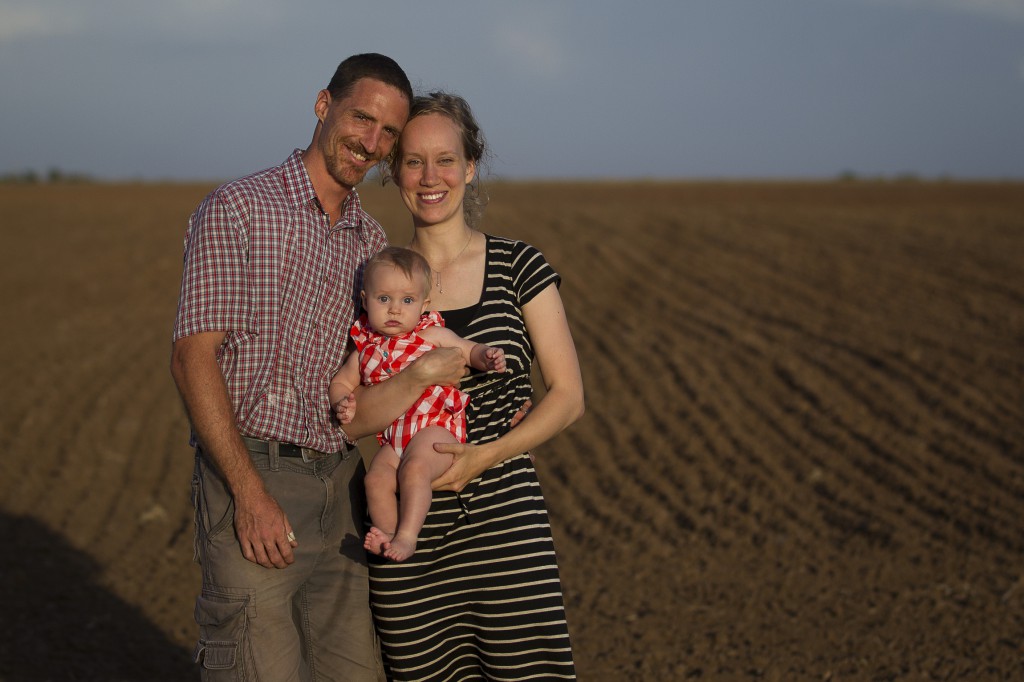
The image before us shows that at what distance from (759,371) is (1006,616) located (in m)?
5.55

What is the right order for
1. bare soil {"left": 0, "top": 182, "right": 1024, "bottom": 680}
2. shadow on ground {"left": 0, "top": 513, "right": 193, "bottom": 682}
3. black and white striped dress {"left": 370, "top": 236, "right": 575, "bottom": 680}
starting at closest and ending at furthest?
black and white striped dress {"left": 370, "top": 236, "right": 575, "bottom": 680}, shadow on ground {"left": 0, "top": 513, "right": 193, "bottom": 682}, bare soil {"left": 0, "top": 182, "right": 1024, "bottom": 680}

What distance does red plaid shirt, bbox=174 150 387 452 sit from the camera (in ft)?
9.20

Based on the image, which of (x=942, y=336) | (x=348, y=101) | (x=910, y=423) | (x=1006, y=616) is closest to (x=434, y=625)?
(x=348, y=101)

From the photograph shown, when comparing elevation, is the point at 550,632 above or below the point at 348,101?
below

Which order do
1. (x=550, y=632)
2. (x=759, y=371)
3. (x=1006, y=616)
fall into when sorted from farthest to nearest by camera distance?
(x=759, y=371)
(x=1006, y=616)
(x=550, y=632)

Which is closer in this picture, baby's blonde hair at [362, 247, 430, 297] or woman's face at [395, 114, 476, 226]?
baby's blonde hair at [362, 247, 430, 297]

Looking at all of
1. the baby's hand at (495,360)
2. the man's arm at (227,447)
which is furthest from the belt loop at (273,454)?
the baby's hand at (495,360)

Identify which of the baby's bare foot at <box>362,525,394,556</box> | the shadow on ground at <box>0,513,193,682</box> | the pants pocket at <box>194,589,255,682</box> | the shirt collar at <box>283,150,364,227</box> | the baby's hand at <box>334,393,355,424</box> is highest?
the shirt collar at <box>283,150,364,227</box>

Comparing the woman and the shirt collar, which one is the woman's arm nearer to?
the woman

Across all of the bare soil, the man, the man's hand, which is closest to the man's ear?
the man

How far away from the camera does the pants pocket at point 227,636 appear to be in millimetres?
2854

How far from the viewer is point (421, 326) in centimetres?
301

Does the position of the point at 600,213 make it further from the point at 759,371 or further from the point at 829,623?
the point at 829,623

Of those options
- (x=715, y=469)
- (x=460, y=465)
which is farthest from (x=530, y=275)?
(x=715, y=469)
